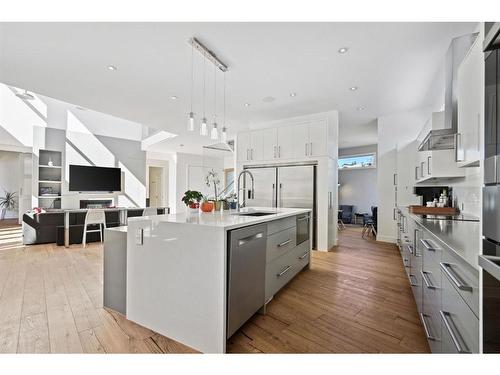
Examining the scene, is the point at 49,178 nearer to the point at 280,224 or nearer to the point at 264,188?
the point at 264,188

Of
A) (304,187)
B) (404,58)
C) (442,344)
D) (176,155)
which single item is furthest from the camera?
(176,155)

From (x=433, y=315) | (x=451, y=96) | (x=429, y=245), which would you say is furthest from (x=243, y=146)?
(x=433, y=315)

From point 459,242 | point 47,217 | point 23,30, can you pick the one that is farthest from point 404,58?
point 47,217

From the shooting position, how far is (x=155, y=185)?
9.47 m

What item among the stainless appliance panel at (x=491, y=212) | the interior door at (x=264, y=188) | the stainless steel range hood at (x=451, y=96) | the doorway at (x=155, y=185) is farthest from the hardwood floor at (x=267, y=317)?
the doorway at (x=155, y=185)

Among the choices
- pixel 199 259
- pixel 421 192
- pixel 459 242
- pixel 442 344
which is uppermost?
pixel 421 192

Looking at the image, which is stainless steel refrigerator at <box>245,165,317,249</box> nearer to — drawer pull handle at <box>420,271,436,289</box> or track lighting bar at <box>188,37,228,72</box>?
track lighting bar at <box>188,37,228,72</box>

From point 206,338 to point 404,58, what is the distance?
3.49 m

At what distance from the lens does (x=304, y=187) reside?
4406 millimetres

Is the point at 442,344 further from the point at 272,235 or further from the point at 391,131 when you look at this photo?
the point at 391,131

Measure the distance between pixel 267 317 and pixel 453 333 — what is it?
126 centimetres

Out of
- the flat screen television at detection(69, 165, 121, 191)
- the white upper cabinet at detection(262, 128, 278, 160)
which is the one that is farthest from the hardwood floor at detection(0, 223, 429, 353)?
the flat screen television at detection(69, 165, 121, 191)

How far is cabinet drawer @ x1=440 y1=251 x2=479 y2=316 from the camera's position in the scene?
2.88 feet

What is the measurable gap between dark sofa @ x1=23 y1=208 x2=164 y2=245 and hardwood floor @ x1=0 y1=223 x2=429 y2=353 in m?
1.43
